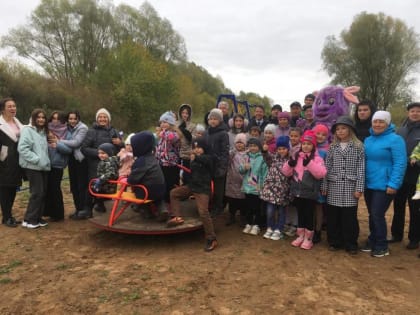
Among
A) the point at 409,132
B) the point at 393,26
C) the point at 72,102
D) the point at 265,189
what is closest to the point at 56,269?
the point at 265,189

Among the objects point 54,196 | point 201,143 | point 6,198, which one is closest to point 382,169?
point 201,143

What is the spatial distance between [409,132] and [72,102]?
2234cm

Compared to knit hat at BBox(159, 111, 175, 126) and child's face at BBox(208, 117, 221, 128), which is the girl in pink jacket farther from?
knit hat at BBox(159, 111, 175, 126)

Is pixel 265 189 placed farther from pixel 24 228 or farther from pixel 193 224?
pixel 24 228

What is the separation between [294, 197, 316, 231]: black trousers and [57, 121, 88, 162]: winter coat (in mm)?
3827

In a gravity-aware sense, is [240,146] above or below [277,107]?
below

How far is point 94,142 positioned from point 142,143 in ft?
5.08

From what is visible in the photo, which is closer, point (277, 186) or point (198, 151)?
point (198, 151)

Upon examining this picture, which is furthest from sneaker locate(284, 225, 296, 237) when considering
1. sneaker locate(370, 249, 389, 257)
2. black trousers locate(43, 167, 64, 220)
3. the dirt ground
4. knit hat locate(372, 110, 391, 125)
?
black trousers locate(43, 167, 64, 220)

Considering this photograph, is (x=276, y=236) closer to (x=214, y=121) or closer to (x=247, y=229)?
(x=247, y=229)

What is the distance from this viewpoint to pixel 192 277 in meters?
4.05

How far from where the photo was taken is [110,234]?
5.72 metres

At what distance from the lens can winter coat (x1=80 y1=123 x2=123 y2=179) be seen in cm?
596

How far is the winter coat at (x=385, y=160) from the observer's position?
4.43 meters
